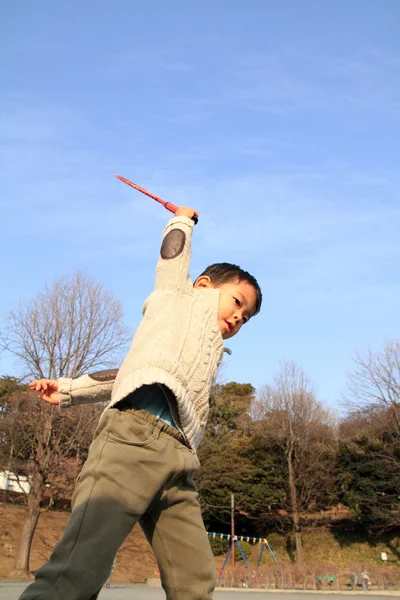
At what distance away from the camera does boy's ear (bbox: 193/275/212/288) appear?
2954 mm

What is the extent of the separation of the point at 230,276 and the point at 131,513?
1295mm

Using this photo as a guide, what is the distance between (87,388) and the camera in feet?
9.43

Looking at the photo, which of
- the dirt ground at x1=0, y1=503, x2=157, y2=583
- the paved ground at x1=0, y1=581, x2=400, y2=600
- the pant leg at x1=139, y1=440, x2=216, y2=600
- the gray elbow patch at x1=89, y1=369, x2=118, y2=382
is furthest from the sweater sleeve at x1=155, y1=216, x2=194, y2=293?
the dirt ground at x1=0, y1=503, x2=157, y2=583

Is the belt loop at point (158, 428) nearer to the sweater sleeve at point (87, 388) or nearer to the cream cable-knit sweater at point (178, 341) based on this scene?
the cream cable-knit sweater at point (178, 341)

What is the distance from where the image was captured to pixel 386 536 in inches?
954

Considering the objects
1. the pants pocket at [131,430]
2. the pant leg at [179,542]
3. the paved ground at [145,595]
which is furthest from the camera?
the paved ground at [145,595]

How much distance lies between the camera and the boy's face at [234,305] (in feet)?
9.14

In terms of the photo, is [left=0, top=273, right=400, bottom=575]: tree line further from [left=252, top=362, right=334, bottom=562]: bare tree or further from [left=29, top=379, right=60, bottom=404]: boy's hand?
[left=29, top=379, right=60, bottom=404]: boy's hand

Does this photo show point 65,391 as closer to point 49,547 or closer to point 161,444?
point 161,444

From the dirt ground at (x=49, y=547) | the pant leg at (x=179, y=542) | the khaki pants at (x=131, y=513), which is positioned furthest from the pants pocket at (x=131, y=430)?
the dirt ground at (x=49, y=547)

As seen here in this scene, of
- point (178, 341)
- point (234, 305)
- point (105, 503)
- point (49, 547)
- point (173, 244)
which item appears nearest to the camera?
point (105, 503)

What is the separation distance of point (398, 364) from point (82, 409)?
530 inches

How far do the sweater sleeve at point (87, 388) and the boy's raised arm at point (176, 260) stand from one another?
0.59 m

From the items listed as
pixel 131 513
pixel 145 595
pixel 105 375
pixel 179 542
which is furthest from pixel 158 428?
pixel 145 595
